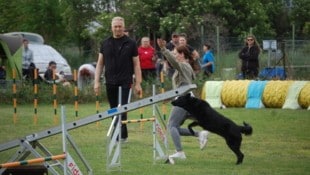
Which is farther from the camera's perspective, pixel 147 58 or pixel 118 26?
pixel 147 58

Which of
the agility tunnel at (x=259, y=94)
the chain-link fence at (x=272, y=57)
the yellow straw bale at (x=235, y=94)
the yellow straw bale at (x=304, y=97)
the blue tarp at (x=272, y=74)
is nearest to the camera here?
the yellow straw bale at (x=304, y=97)

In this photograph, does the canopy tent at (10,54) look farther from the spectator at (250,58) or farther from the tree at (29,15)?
the tree at (29,15)

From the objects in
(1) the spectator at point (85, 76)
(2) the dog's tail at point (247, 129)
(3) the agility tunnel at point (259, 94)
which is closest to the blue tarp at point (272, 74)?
(3) the agility tunnel at point (259, 94)

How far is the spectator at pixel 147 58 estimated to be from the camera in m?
20.5

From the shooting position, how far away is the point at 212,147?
40.7ft

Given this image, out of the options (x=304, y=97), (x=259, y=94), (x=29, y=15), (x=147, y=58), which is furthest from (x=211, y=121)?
(x=29, y=15)

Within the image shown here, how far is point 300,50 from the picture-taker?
2662cm

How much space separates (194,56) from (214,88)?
32.3ft

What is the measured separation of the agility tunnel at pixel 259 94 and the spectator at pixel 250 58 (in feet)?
3.51

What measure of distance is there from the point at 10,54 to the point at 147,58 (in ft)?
18.6

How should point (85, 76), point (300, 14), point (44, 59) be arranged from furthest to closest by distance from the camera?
point (300, 14) < point (44, 59) < point (85, 76)

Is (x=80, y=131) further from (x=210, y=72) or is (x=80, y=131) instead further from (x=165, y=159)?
(x=210, y=72)

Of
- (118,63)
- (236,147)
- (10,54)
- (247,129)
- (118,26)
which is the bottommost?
(10,54)

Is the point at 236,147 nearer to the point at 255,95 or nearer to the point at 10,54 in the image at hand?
the point at 255,95
